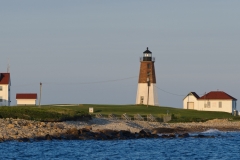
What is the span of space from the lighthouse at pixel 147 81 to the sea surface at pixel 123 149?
38.9m

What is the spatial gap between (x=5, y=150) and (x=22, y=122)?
10715mm

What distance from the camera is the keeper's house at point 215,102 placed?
85.0m

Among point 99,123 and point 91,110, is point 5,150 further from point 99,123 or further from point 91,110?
point 91,110

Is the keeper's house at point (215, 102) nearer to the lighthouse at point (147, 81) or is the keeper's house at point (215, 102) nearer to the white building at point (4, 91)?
the lighthouse at point (147, 81)

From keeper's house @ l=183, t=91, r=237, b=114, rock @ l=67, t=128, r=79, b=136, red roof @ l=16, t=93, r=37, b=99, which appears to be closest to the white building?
red roof @ l=16, t=93, r=37, b=99

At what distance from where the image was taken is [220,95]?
85938 mm

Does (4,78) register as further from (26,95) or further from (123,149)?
(123,149)

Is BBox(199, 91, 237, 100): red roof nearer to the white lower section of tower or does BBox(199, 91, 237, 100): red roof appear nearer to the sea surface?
the white lower section of tower

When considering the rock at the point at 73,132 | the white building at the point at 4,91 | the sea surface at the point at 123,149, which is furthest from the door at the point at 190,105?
the rock at the point at 73,132

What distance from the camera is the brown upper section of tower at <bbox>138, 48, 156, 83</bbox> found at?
83438 mm

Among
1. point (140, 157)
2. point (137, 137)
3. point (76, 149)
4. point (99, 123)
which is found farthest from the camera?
point (99, 123)

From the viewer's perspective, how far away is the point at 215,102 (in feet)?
280

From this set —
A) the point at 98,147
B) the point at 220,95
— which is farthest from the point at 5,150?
the point at 220,95

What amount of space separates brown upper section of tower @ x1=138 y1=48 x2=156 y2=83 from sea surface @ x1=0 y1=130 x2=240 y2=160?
1536 inches
